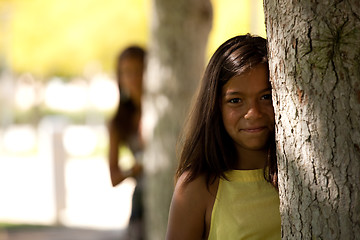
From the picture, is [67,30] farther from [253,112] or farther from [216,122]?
[253,112]

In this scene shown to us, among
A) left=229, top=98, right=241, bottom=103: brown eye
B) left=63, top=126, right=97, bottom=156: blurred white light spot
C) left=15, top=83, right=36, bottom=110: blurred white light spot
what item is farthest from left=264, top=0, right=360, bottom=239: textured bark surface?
left=15, top=83, right=36, bottom=110: blurred white light spot

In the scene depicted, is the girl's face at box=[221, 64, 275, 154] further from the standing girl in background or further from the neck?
the standing girl in background

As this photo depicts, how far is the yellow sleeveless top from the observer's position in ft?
7.08

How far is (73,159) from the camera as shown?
55.0 feet

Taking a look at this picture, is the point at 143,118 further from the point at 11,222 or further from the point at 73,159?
the point at 73,159

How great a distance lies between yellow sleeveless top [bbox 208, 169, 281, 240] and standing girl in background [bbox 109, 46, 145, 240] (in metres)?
3.21

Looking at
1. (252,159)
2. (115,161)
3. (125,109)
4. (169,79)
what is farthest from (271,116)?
(125,109)

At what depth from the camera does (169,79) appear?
5320mm

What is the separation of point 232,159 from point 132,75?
3.37 m

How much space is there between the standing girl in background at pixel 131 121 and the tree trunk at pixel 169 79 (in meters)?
0.22

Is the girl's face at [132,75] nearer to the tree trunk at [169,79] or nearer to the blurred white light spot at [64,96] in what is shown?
the tree trunk at [169,79]

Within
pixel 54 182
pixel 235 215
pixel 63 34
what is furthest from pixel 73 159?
pixel 235 215

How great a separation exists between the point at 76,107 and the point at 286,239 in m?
39.5

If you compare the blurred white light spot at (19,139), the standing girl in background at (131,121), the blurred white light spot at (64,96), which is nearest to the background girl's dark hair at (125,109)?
the standing girl in background at (131,121)
